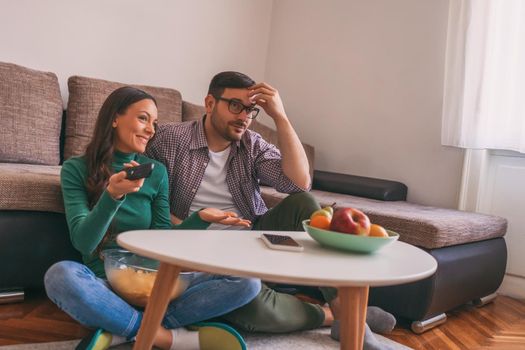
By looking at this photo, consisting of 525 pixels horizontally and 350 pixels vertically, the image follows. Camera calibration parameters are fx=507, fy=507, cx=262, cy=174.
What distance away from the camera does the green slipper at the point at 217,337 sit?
130 centimetres

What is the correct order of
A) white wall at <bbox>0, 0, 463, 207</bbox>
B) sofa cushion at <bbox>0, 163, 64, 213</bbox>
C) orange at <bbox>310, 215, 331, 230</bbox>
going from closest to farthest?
1. orange at <bbox>310, 215, 331, 230</bbox>
2. sofa cushion at <bbox>0, 163, 64, 213</bbox>
3. white wall at <bbox>0, 0, 463, 207</bbox>

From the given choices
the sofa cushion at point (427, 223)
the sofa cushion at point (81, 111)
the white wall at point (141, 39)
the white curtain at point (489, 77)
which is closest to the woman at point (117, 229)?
the sofa cushion at point (427, 223)

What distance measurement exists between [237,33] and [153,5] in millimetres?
623

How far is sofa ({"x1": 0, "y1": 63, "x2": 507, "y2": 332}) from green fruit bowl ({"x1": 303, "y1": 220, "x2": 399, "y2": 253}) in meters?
0.70

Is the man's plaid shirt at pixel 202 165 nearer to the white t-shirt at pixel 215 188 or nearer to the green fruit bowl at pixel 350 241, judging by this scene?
the white t-shirt at pixel 215 188

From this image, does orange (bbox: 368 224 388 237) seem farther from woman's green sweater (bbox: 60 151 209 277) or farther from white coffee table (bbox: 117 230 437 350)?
woman's green sweater (bbox: 60 151 209 277)

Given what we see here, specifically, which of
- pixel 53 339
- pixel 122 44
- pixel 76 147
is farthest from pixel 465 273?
pixel 122 44

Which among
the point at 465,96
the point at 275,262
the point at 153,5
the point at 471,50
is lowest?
the point at 275,262

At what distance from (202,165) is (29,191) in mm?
518

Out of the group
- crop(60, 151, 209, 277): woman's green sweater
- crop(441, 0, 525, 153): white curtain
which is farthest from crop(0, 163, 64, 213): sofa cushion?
crop(441, 0, 525, 153): white curtain

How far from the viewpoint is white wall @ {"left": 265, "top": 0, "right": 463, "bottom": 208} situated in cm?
251

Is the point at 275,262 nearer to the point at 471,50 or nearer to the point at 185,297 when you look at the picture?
the point at 185,297

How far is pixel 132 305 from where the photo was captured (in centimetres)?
129

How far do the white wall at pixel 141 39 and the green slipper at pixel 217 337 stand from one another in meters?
1.49
